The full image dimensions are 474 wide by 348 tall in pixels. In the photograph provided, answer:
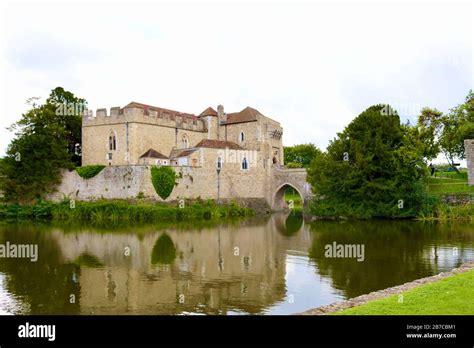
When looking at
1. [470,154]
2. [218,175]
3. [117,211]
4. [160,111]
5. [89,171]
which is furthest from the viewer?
[160,111]

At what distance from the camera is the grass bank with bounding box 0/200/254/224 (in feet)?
122

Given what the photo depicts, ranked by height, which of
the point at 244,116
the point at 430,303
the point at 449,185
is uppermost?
the point at 244,116

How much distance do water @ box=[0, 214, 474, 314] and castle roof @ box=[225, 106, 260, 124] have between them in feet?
73.6

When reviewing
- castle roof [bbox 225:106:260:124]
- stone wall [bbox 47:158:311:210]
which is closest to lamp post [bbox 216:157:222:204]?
stone wall [bbox 47:158:311:210]

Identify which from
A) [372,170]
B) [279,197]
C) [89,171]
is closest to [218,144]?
[279,197]

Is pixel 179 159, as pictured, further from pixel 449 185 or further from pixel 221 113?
pixel 449 185

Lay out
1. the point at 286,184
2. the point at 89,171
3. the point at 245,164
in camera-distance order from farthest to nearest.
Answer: the point at 245,164, the point at 286,184, the point at 89,171

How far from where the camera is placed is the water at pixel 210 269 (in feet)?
39.3

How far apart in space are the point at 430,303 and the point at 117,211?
104ft

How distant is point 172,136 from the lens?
47250 mm

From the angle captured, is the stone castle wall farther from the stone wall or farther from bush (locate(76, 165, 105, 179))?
the stone wall

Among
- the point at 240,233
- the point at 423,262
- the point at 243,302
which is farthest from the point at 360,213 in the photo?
the point at 243,302

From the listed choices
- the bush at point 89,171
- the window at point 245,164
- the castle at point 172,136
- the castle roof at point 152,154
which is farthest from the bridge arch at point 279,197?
the bush at point 89,171
